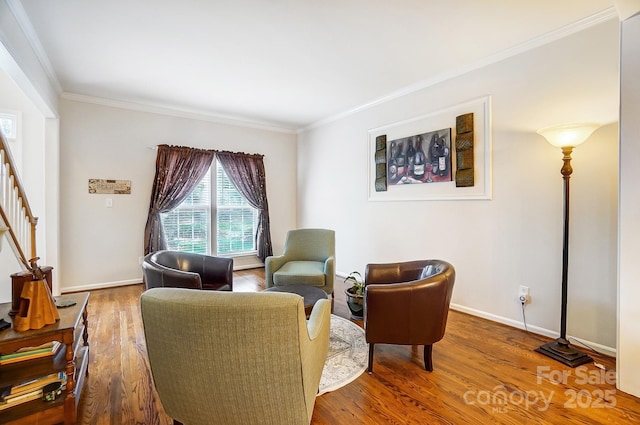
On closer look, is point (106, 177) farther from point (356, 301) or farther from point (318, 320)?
point (318, 320)

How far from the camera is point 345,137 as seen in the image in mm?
4902

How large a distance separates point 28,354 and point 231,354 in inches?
55.3

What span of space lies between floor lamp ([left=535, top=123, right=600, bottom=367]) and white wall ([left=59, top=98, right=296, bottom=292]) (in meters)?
4.58

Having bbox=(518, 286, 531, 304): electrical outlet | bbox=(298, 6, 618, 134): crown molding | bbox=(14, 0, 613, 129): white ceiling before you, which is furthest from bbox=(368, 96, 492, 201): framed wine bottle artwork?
bbox=(518, 286, 531, 304): electrical outlet

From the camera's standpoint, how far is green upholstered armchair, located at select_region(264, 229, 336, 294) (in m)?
3.36

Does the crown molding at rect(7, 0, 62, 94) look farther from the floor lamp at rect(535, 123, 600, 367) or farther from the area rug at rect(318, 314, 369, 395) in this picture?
the floor lamp at rect(535, 123, 600, 367)

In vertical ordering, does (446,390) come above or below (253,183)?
below

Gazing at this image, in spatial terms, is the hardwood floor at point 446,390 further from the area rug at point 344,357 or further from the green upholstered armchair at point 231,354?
the green upholstered armchair at point 231,354

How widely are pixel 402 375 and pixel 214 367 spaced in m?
1.44

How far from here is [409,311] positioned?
2.11m

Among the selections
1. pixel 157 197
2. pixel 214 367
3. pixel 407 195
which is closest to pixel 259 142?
pixel 157 197

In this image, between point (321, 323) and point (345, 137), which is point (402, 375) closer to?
point (321, 323)

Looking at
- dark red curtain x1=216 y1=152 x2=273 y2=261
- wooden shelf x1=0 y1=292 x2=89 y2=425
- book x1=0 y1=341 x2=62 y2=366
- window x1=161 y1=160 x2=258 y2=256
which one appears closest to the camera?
wooden shelf x1=0 y1=292 x2=89 y2=425

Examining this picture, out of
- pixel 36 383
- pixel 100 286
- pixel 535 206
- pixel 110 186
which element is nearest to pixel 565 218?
pixel 535 206
